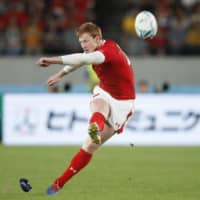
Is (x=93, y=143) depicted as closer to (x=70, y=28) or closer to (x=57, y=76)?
(x=57, y=76)

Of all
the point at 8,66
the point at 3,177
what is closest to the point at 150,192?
the point at 3,177

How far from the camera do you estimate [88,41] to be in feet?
31.9

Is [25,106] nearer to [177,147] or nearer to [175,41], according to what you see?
[177,147]

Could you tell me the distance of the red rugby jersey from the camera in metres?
9.89

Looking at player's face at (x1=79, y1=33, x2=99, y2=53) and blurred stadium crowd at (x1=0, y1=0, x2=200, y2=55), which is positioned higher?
player's face at (x1=79, y1=33, x2=99, y2=53)

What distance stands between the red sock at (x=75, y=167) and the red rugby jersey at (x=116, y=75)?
2.81 ft

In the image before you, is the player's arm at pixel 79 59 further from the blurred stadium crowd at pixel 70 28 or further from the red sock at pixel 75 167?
the blurred stadium crowd at pixel 70 28

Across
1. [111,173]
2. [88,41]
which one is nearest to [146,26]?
[88,41]

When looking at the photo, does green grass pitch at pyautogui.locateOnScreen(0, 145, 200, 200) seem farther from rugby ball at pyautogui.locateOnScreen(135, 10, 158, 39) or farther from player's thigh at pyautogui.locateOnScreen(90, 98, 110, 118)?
rugby ball at pyautogui.locateOnScreen(135, 10, 158, 39)

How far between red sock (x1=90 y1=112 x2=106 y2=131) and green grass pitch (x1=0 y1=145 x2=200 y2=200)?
0.84 m

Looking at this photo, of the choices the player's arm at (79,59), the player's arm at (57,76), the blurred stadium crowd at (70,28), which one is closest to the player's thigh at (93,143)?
the player's arm at (57,76)

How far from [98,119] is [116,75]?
0.77 metres

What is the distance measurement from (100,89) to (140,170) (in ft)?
10.4

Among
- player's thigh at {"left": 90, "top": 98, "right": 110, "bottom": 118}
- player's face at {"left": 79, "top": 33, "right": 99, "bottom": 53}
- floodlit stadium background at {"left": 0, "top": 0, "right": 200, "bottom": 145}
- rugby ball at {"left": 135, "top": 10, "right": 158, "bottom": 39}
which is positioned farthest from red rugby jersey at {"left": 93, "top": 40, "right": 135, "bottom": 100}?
floodlit stadium background at {"left": 0, "top": 0, "right": 200, "bottom": 145}
